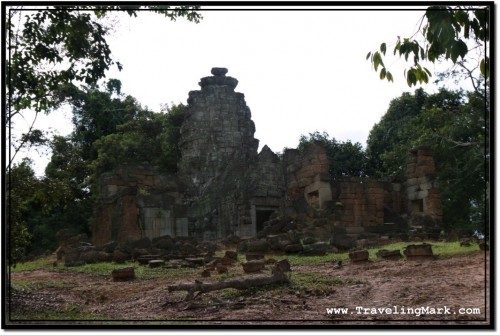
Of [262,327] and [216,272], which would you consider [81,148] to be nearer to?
[216,272]

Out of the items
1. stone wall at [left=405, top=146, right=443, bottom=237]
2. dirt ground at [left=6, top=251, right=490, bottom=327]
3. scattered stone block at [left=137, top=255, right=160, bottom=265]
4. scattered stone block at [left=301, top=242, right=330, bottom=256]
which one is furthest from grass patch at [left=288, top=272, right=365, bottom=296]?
stone wall at [left=405, top=146, right=443, bottom=237]

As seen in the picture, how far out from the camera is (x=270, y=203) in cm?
2533

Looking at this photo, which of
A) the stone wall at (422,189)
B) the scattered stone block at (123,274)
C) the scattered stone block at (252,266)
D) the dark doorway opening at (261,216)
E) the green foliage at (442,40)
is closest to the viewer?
the green foliage at (442,40)

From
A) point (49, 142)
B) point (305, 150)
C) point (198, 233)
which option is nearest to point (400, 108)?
point (305, 150)

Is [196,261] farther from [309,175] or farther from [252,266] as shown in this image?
[309,175]

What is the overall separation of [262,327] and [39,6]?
5.71 meters

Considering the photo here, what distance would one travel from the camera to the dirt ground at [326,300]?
8.30 m

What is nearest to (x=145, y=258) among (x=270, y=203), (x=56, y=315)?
(x=56, y=315)

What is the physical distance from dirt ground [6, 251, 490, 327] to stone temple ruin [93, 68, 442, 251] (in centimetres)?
951

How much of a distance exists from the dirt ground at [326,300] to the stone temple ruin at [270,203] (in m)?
9.51

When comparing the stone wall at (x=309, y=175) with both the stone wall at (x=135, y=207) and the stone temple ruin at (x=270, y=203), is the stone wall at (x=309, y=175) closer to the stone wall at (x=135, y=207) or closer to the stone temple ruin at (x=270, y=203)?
the stone temple ruin at (x=270, y=203)

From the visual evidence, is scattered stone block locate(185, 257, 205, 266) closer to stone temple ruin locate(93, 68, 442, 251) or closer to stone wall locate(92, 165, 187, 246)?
stone temple ruin locate(93, 68, 442, 251)

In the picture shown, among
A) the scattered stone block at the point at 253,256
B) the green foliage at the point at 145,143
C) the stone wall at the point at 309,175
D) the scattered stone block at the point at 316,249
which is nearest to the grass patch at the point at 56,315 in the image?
the scattered stone block at the point at 253,256

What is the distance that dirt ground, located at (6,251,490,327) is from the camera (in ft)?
27.2
